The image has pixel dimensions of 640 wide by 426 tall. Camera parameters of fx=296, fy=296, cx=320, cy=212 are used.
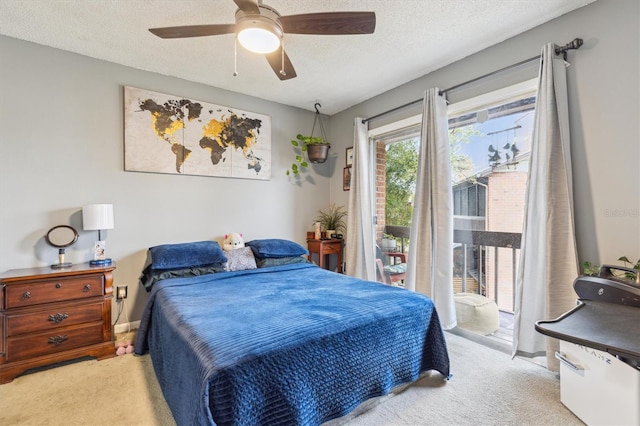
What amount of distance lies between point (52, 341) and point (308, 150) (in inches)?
125

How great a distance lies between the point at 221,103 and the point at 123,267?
210 cm

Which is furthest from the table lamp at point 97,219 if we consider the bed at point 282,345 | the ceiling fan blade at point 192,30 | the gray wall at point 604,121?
the gray wall at point 604,121

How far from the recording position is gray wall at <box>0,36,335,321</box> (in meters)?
2.50

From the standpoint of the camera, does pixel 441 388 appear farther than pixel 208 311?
Yes

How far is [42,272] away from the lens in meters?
2.29

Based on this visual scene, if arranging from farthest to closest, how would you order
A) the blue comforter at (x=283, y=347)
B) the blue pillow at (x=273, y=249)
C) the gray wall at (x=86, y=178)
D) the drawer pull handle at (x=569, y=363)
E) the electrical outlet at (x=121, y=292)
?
the blue pillow at (x=273, y=249), the electrical outlet at (x=121, y=292), the gray wall at (x=86, y=178), the drawer pull handle at (x=569, y=363), the blue comforter at (x=283, y=347)

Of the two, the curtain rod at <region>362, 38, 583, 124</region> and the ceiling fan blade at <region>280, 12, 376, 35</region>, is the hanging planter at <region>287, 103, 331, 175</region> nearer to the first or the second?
the curtain rod at <region>362, 38, 583, 124</region>

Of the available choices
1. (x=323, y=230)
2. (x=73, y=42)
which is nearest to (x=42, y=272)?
(x=73, y=42)

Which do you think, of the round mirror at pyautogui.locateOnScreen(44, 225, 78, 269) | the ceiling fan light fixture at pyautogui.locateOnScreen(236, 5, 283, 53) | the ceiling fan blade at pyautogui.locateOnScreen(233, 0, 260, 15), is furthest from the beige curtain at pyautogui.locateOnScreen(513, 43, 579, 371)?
the round mirror at pyautogui.locateOnScreen(44, 225, 78, 269)

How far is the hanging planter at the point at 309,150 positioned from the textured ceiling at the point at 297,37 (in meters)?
0.76

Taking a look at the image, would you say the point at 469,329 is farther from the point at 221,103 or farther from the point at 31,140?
the point at 31,140

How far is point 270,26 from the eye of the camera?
1659 millimetres

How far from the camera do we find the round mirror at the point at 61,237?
2.55m

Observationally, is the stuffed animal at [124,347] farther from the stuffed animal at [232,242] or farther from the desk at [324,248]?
the desk at [324,248]
